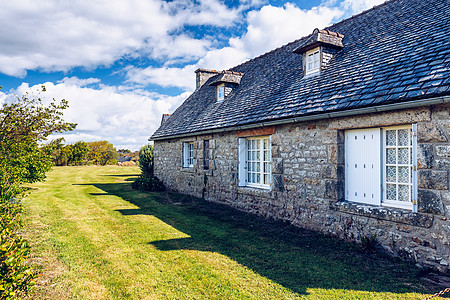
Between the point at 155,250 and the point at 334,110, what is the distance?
4.92 meters

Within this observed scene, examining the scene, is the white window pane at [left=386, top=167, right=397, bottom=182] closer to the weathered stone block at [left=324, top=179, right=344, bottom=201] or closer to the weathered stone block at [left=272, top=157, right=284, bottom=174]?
the weathered stone block at [left=324, top=179, right=344, bottom=201]

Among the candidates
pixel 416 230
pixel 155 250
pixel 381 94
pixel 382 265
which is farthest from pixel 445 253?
pixel 155 250

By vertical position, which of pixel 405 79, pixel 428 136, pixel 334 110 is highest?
pixel 405 79

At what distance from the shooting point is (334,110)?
256 inches

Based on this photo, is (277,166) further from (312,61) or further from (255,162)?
(312,61)

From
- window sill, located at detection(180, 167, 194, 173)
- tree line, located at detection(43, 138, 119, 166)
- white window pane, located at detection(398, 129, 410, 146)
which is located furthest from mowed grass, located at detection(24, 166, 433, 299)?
tree line, located at detection(43, 138, 119, 166)

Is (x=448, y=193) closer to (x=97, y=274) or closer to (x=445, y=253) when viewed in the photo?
(x=445, y=253)

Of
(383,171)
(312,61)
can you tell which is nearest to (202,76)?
(312,61)

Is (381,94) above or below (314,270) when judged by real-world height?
above

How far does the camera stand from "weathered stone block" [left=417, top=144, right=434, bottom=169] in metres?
5.09

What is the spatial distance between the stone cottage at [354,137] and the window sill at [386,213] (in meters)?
0.02

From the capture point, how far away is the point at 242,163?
9922 mm

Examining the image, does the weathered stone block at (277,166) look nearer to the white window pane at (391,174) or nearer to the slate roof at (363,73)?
the slate roof at (363,73)

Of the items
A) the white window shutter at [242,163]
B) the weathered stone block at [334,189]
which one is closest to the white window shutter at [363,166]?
the weathered stone block at [334,189]
